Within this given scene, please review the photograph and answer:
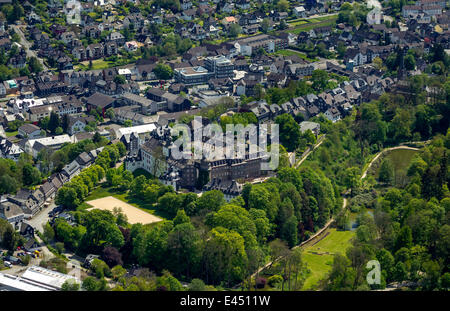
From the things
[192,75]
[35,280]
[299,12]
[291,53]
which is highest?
[299,12]

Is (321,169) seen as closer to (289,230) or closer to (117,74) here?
(289,230)

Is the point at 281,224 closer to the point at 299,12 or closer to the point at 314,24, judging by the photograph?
the point at 314,24

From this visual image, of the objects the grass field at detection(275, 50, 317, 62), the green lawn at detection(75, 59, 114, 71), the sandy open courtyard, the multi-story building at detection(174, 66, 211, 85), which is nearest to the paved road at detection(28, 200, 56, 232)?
the sandy open courtyard

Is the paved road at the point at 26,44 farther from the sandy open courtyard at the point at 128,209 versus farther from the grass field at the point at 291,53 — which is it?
the sandy open courtyard at the point at 128,209

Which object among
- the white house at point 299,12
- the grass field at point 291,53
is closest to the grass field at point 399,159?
the grass field at point 291,53

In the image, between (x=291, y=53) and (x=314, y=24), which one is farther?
(x=314, y=24)

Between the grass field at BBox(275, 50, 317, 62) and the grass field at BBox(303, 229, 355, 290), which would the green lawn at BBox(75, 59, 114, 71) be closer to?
the grass field at BBox(275, 50, 317, 62)

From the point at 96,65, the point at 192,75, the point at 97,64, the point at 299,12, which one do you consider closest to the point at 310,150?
the point at 192,75
